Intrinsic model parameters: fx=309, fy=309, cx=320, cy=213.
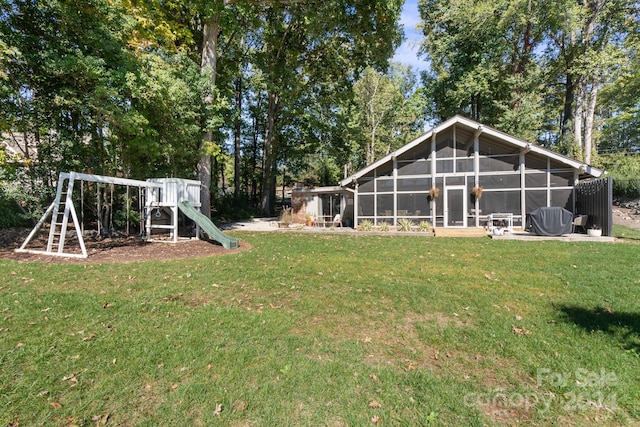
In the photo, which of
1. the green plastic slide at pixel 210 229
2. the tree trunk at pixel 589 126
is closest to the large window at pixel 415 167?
the green plastic slide at pixel 210 229

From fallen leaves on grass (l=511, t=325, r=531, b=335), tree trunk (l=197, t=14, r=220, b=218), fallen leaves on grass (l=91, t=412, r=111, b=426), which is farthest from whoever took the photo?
tree trunk (l=197, t=14, r=220, b=218)

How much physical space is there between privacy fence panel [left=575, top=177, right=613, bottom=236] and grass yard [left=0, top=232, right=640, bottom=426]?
271 inches

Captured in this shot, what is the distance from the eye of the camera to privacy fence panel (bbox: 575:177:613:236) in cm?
1078

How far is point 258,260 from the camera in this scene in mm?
7477

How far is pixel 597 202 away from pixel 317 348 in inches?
529

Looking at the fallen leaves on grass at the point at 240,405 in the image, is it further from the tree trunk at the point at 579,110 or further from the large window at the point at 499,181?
the tree trunk at the point at 579,110

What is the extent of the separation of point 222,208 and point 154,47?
439 inches

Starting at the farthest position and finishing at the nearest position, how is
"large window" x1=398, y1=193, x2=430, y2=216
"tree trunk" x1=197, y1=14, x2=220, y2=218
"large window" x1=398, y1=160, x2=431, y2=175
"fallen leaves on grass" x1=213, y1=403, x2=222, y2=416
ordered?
"large window" x1=398, y1=160, x2=431, y2=175, "large window" x1=398, y1=193, x2=430, y2=216, "tree trunk" x1=197, y1=14, x2=220, y2=218, "fallen leaves on grass" x1=213, y1=403, x2=222, y2=416

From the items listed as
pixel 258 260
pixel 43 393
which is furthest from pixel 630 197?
pixel 43 393

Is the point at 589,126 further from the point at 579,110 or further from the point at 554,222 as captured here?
the point at 554,222

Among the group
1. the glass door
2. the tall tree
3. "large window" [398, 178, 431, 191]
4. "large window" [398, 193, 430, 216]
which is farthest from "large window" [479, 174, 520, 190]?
the tall tree

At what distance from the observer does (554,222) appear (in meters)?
11.6

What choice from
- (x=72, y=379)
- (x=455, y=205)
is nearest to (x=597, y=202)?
(x=455, y=205)

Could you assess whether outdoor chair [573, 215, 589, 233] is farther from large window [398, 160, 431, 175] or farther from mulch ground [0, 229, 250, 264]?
mulch ground [0, 229, 250, 264]
